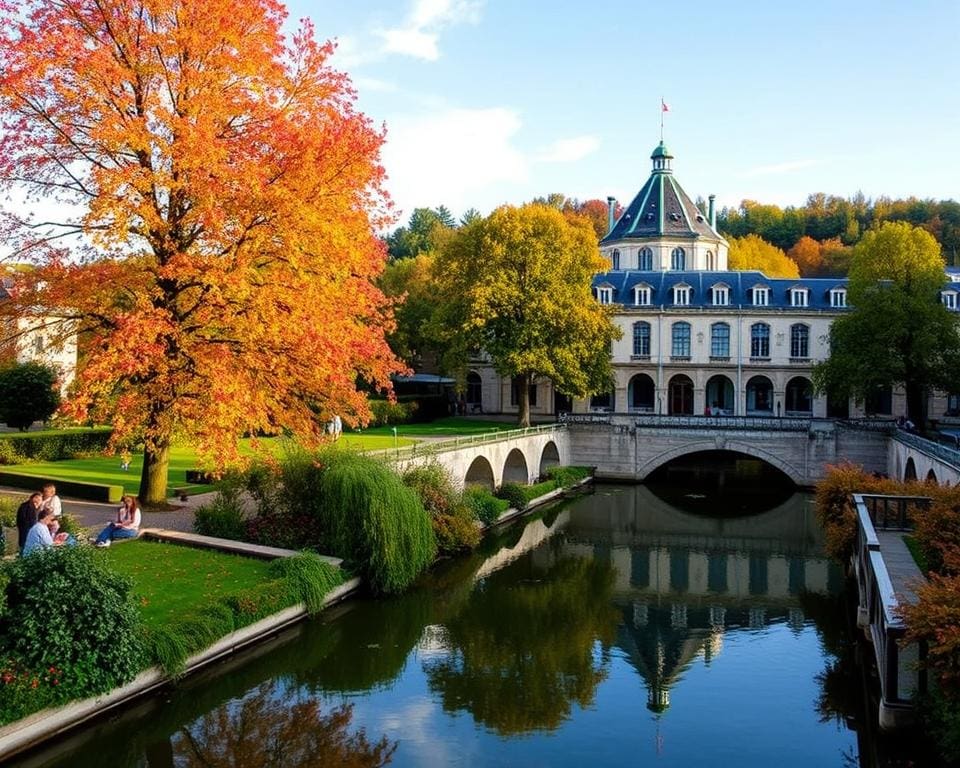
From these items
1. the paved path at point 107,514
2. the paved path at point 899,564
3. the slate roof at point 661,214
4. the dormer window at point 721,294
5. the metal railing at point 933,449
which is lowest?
the paved path at point 899,564

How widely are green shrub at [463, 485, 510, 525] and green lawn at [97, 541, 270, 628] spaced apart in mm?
10915

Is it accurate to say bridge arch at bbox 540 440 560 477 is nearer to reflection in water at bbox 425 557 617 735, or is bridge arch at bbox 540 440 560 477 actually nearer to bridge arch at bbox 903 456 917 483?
bridge arch at bbox 903 456 917 483

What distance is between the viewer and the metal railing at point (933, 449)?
83.5 ft

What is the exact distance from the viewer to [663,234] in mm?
62812

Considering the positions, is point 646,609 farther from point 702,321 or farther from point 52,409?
point 702,321

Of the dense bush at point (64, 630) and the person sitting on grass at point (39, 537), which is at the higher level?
the person sitting on grass at point (39, 537)

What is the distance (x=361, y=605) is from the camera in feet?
67.4

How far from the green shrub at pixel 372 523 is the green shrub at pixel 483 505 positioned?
746 centimetres

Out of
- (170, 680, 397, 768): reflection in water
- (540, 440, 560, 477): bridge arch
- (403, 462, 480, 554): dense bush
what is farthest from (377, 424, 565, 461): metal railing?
(170, 680, 397, 768): reflection in water

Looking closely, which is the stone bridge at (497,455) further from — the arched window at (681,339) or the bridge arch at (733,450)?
the arched window at (681,339)

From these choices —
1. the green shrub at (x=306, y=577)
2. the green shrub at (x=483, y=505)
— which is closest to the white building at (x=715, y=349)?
the green shrub at (x=483, y=505)

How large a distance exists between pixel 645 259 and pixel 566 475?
27027 millimetres

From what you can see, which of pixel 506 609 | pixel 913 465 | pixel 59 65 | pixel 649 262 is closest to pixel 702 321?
pixel 649 262

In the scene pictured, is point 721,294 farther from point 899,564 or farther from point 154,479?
point 154,479
